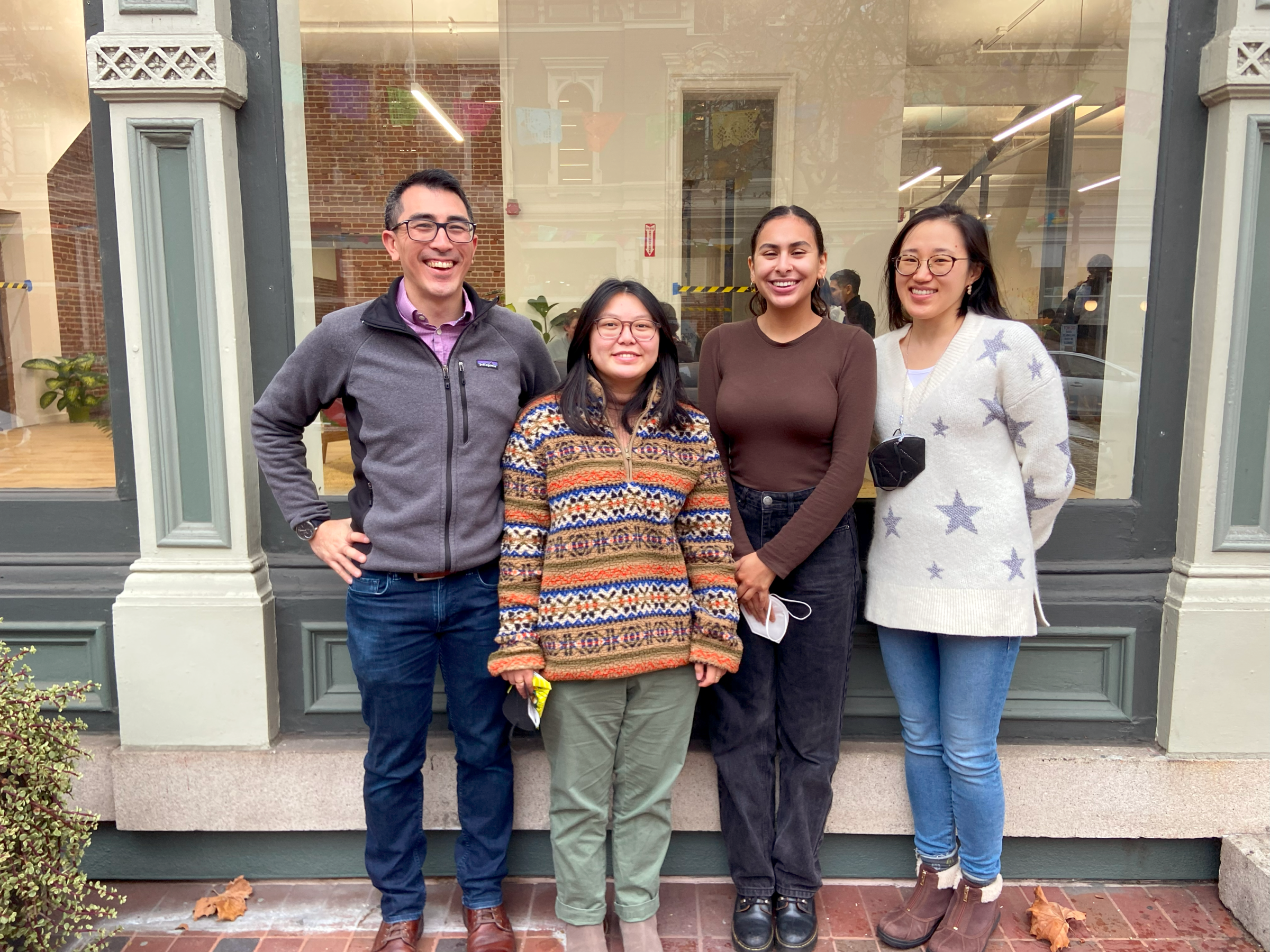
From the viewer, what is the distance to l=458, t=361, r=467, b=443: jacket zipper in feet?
7.61

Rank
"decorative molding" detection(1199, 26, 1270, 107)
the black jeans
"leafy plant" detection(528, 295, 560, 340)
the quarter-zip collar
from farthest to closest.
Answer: "leafy plant" detection(528, 295, 560, 340)
"decorative molding" detection(1199, 26, 1270, 107)
the black jeans
the quarter-zip collar

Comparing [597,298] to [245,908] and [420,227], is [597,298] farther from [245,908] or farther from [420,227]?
[245,908]

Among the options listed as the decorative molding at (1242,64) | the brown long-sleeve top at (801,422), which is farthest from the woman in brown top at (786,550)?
the decorative molding at (1242,64)

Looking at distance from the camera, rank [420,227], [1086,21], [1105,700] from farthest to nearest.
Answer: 1. [1086,21]
2. [1105,700]
3. [420,227]

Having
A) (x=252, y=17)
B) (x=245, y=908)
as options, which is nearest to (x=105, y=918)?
(x=245, y=908)

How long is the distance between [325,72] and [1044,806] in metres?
4.06

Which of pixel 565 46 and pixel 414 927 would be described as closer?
pixel 414 927

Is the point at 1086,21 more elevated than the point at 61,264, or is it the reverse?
the point at 1086,21

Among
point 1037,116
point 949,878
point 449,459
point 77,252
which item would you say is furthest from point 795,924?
point 1037,116

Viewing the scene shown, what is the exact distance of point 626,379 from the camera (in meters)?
2.29

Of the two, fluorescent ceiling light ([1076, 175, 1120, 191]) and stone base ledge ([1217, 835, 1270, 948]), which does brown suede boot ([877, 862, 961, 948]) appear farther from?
fluorescent ceiling light ([1076, 175, 1120, 191])

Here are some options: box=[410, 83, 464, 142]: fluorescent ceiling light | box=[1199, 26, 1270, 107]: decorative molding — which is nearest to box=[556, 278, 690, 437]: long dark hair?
box=[1199, 26, 1270, 107]: decorative molding

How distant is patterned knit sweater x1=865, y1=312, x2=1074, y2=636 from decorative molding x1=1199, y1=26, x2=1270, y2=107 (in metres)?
1.16

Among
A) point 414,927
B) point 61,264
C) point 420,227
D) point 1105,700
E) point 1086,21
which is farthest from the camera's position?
point 1086,21
